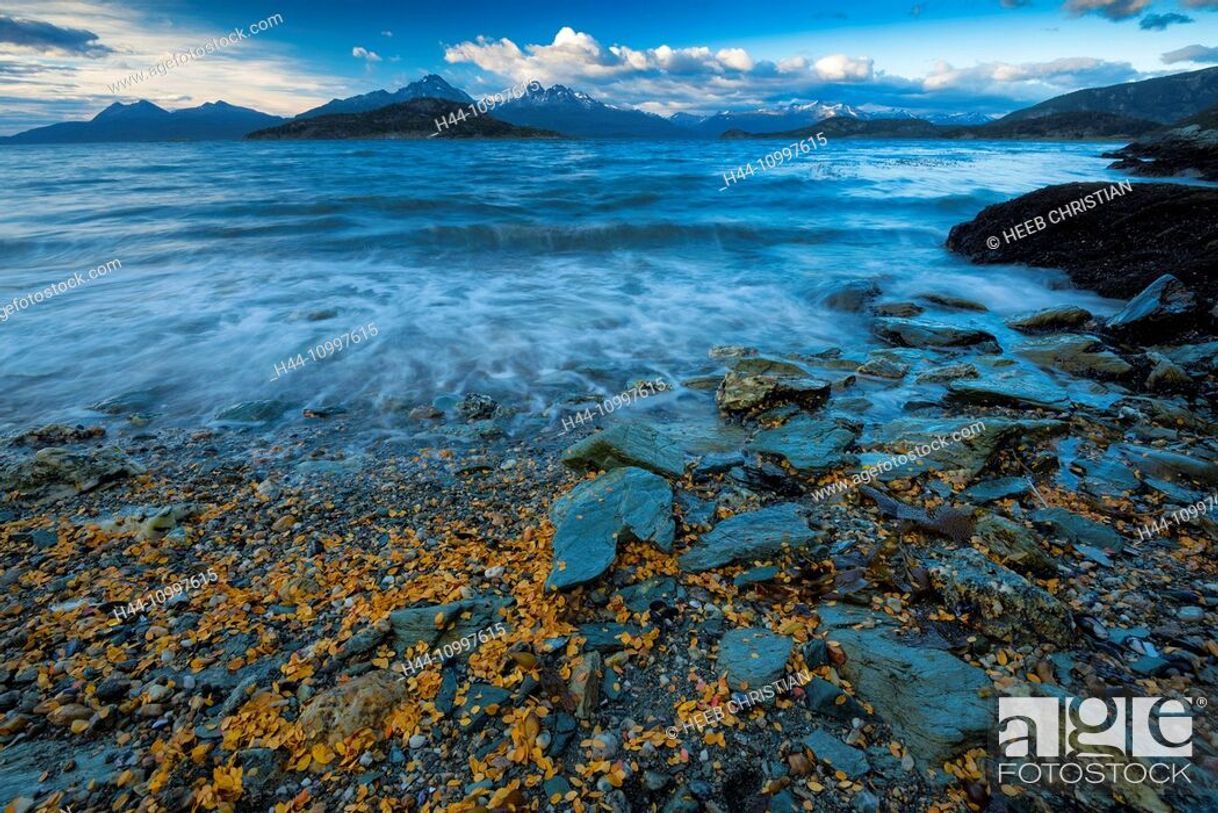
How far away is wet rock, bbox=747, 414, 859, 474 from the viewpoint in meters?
6.22

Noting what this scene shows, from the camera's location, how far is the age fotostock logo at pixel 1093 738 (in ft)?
9.84

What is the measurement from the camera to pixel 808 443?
21.7 ft

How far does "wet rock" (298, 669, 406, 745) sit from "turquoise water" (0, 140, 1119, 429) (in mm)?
5250

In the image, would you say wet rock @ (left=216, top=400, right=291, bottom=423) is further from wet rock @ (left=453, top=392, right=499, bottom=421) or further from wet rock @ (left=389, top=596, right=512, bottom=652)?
wet rock @ (left=389, top=596, right=512, bottom=652)

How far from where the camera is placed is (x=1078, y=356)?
29.6 feet

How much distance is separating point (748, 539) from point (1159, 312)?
10222mm

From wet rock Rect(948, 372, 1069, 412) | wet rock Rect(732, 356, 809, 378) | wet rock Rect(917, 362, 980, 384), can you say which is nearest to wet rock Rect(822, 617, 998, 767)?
wet rock Rect(732, 356, 809, 378)

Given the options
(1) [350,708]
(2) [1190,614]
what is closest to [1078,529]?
(2) [1190,614]

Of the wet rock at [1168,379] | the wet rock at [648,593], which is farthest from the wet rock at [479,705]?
the wet rock at [1168,379]

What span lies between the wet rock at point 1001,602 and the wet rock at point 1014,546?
13.7 inches

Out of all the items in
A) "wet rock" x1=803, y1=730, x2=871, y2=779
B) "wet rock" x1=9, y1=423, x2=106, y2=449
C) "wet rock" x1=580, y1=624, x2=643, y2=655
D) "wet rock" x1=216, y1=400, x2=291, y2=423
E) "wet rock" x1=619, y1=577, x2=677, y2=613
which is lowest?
"wet rock" x1=803, y1=730, x2=871, y2=779

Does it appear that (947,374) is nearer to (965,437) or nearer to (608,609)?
(965,437)

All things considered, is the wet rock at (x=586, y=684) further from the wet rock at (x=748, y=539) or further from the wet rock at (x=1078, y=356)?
the wet rock at (x=1078, y=356)

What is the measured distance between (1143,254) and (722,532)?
15.9m
